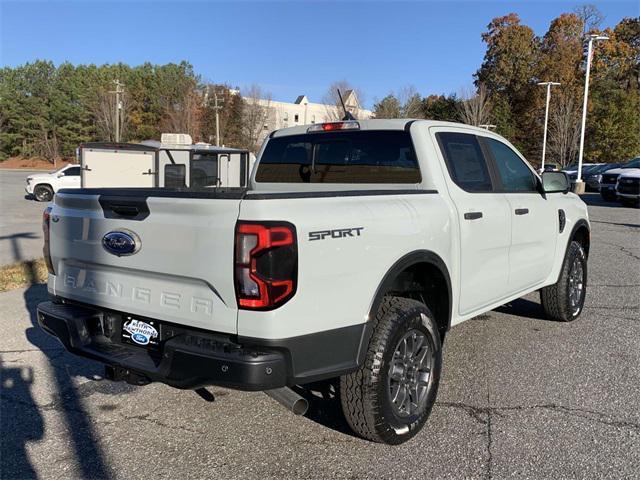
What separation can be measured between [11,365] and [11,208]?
16.1 m

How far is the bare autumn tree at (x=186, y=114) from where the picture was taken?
59.1 m

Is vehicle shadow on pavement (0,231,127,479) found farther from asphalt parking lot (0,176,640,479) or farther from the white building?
the white building

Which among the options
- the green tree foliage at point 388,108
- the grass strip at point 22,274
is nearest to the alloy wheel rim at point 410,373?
the grass strip at point 22,274

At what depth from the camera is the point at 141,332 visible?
118 inches

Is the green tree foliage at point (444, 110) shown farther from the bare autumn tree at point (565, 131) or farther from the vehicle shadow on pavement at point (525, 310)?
the vehicle shadow on pavement at point (525, 310)

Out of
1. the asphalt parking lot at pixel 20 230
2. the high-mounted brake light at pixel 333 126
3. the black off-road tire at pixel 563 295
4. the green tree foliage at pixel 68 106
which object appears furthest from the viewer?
the green tree foliage at pixel 68 106

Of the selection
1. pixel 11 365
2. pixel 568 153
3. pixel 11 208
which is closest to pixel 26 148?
pixel 11 208

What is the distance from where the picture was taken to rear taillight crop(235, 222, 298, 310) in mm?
2482

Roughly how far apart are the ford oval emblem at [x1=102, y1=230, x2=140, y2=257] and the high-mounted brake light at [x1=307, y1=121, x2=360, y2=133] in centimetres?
199

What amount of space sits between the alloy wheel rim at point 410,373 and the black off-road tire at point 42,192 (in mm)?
21607

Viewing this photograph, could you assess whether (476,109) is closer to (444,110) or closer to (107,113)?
(444,110)

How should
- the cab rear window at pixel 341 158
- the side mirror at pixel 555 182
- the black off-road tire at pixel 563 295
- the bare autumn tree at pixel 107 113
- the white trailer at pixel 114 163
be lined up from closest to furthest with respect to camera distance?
the cab rear window at pixel 341 158, the side mirror at pixel 555 182, the black off-road tire at pixel 563 295, the white trailer at pixel 114 163, the bare autumn tree at pixel 107 113

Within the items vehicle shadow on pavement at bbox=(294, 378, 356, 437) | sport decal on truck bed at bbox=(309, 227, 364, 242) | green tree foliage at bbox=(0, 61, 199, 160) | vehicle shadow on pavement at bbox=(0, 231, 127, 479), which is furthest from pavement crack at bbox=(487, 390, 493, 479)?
green tree foliage at bbox=(0, 61, 199, 160)

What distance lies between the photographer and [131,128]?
2616 inches
